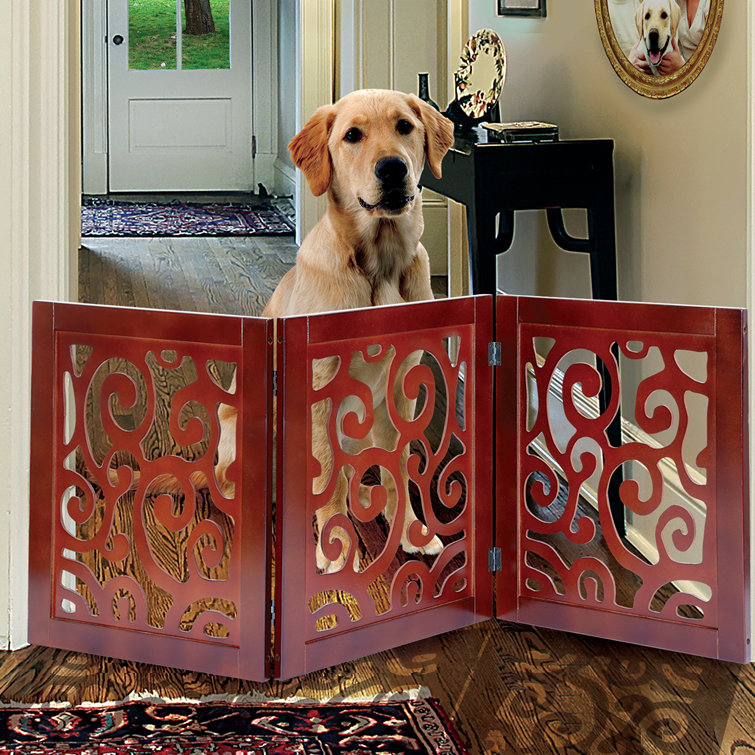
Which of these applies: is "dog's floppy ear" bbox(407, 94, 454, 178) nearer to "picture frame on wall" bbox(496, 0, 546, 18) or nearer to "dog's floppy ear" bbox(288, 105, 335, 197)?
"dog's floppy ear" bbox(288, 105, 335, 197)

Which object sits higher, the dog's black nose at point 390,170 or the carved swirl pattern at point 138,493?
the dog's black nose at point 390,170

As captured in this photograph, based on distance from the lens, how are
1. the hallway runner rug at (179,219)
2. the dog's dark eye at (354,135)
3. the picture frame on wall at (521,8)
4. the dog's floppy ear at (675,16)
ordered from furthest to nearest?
the hallway runner rug at (179,219)
the picture frame on wall at (521,8)
the dog's floppy ear at (675,16)
the dog's dark eye at (354,135)

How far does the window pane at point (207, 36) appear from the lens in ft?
26.9

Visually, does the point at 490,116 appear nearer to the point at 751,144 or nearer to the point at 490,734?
the point at 751,144

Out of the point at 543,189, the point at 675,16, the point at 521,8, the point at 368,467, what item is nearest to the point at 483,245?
the point at 543,189

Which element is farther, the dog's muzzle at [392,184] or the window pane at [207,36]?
the window pane at [207,36]

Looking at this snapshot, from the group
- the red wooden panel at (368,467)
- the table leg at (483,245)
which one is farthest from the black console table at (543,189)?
the red wooden panel at (368,467)

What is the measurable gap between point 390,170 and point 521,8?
4.45 ft

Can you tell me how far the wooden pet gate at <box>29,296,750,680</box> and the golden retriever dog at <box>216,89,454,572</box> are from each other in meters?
0.03

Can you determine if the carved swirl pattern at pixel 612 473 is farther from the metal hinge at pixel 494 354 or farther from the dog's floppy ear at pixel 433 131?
the dog's floppy ear at pixel 433 131

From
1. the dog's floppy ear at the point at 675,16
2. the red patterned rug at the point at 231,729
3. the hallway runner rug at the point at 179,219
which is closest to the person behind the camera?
the red patterned rug at the point at 231,729

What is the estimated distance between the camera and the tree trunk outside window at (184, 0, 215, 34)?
813 cm

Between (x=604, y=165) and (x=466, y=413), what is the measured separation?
0.89m

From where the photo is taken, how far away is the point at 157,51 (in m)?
8.30
